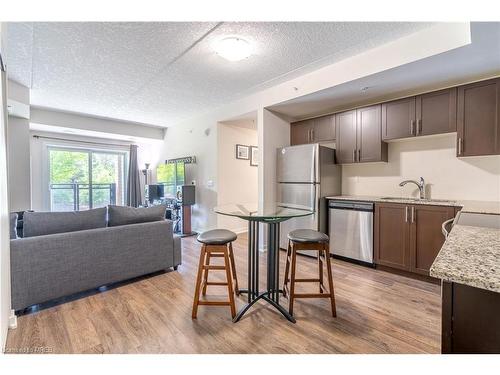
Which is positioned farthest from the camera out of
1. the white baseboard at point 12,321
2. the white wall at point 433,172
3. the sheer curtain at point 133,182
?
the sheer curtain at point 133,182

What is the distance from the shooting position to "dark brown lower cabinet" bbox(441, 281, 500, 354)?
622mm

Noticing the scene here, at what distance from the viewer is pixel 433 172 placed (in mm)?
→ 2854

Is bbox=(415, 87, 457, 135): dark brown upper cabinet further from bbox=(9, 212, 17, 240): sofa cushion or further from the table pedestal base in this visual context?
bbox=(9, 212, 17, 240): sofa cushion

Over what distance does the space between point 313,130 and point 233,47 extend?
75.1 inches

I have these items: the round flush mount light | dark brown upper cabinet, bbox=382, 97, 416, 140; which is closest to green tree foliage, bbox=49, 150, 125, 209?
the round flush mount light

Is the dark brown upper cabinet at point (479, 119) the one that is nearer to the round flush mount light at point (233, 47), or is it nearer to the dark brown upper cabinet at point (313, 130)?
the dark brown upper cabinet at point (313, 130)

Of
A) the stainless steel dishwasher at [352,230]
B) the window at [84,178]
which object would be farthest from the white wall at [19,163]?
the stainless steel dishwasher at [352,230]

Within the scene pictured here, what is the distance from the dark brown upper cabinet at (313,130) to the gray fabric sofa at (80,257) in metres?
2.45

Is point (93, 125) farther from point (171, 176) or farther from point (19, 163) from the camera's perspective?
point (171, 176)

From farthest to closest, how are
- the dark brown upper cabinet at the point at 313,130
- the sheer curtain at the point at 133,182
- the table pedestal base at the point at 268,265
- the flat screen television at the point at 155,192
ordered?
the sheer curtain at the point at 133,182
the flat screen television at the point at 155,192
the dark brown upper cabinet at the point at 313,130
the table pedestal base at the point at 268,265

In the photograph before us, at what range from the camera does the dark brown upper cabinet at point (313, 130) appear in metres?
3.48

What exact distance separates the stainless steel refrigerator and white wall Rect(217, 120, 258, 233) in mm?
1375
